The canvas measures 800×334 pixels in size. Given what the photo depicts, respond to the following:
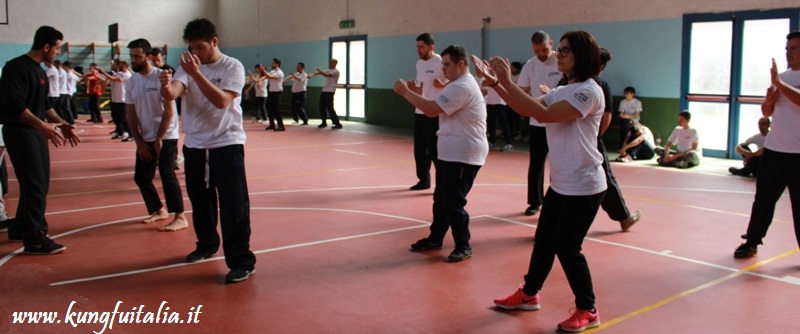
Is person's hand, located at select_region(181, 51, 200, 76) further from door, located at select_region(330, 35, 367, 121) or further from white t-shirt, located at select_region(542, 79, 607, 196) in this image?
door, located at select_region(330, 35, 367, 121)

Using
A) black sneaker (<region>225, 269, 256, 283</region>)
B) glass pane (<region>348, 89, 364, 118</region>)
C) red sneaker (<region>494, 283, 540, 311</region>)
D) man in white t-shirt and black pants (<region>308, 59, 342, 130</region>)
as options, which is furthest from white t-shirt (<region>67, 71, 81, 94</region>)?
red sneaker (<region>494, 283, 540, 311</region>)

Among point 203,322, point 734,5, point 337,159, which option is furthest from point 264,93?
point 203,322

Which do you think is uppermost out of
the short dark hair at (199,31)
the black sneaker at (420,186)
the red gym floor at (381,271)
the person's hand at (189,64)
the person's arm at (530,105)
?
the short dark hair at (199,31)

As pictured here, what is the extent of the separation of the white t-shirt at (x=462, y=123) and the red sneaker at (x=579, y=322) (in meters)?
1.75

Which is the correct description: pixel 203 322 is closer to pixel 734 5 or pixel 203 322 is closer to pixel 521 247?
pixel 521 247

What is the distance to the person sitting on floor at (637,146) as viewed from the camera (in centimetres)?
1244

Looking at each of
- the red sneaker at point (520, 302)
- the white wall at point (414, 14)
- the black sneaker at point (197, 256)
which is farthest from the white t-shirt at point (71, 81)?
the red sneaker at point (520, 302)

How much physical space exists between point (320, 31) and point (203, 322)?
61.6 ft

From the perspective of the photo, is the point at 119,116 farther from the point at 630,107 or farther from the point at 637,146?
the point at 637,146

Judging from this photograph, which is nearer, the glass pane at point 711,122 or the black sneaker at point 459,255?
the black sneaker at point 459,255

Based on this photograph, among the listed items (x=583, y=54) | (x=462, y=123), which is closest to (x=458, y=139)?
(x=462, y=123)

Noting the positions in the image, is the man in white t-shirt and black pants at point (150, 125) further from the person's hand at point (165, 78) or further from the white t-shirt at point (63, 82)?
the white t-shirt at point (63, 82)

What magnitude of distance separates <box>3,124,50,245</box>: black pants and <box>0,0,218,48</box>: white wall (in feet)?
67.7

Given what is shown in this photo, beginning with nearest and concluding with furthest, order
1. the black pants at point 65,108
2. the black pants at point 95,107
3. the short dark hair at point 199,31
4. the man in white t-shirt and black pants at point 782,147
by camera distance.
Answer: the short dark hair at point 199,31 < the man in white t-shirt and black pants at point 782,147 < the black pants at point 65,108 < the black pants at point 95,107
